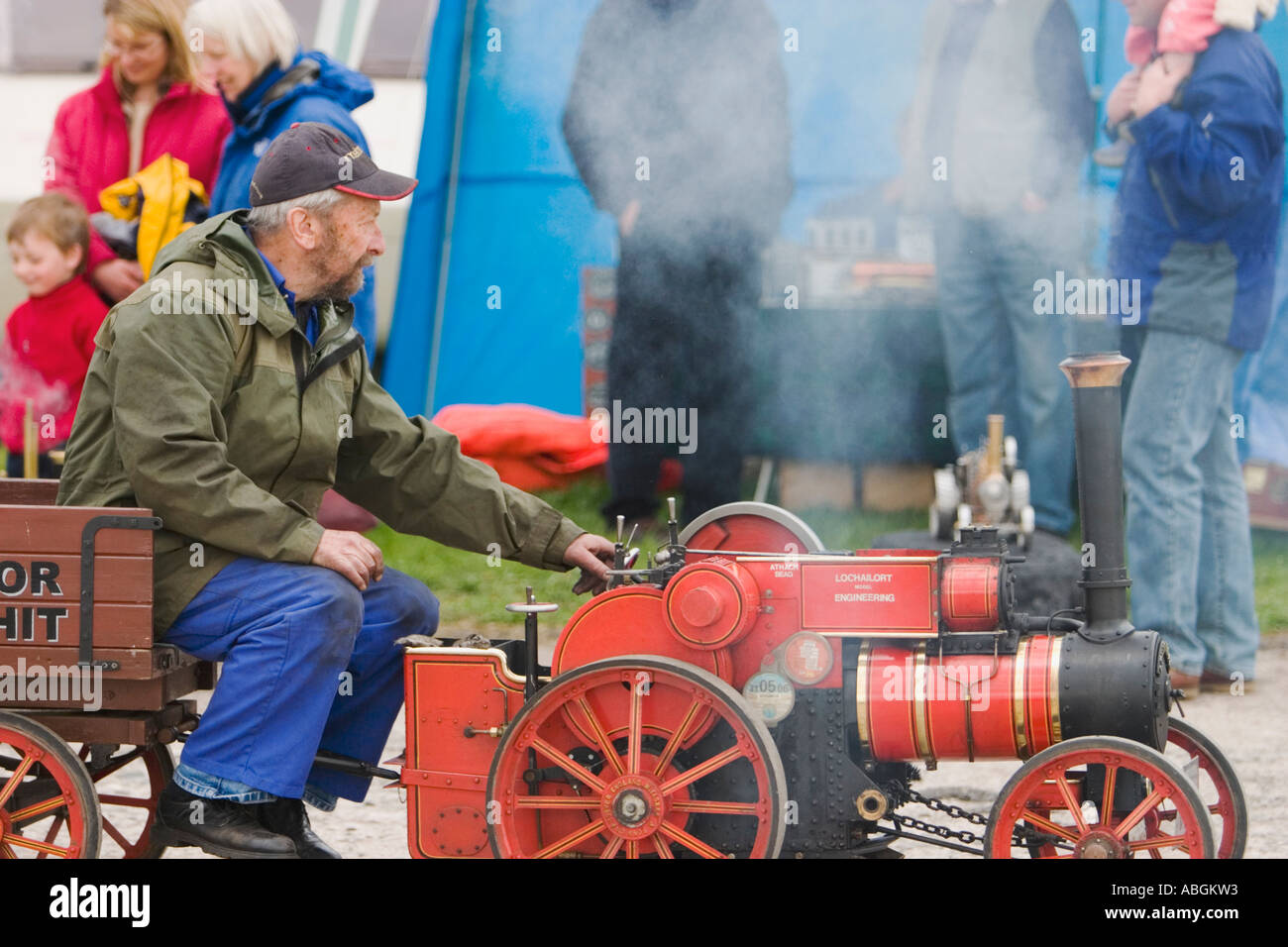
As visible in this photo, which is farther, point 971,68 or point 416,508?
point 971,68

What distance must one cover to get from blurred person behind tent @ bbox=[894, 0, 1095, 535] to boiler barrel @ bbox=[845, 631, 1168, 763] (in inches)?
129

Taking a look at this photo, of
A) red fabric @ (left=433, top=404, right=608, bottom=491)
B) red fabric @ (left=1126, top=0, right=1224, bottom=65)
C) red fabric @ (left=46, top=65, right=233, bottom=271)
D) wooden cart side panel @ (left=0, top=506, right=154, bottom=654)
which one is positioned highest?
red fabric @ (left=1126, top=0, right=1224, bottom=65)

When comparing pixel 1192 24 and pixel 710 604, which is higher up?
pixel 1192 24

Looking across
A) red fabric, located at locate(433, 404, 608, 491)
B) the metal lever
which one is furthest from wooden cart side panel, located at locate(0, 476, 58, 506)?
red fabric, located at locate(433, 404, 608, 491)

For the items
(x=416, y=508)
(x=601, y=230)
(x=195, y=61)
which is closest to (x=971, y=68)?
(x=601, y=230)

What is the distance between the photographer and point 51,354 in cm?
566

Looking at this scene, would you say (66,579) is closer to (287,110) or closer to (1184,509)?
(287,110)

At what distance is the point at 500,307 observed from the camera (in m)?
6.69

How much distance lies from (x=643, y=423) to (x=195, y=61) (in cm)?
214

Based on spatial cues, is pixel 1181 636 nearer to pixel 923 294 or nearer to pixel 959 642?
pixel 923 294

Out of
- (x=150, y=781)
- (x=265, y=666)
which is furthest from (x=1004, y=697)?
(x=150, y=781)

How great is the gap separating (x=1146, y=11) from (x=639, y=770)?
11.1 ft

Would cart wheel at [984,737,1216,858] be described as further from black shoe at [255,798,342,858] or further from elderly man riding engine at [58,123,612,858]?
black shoe at [255,798,342,858]

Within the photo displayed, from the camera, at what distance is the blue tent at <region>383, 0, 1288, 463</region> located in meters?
6.38
